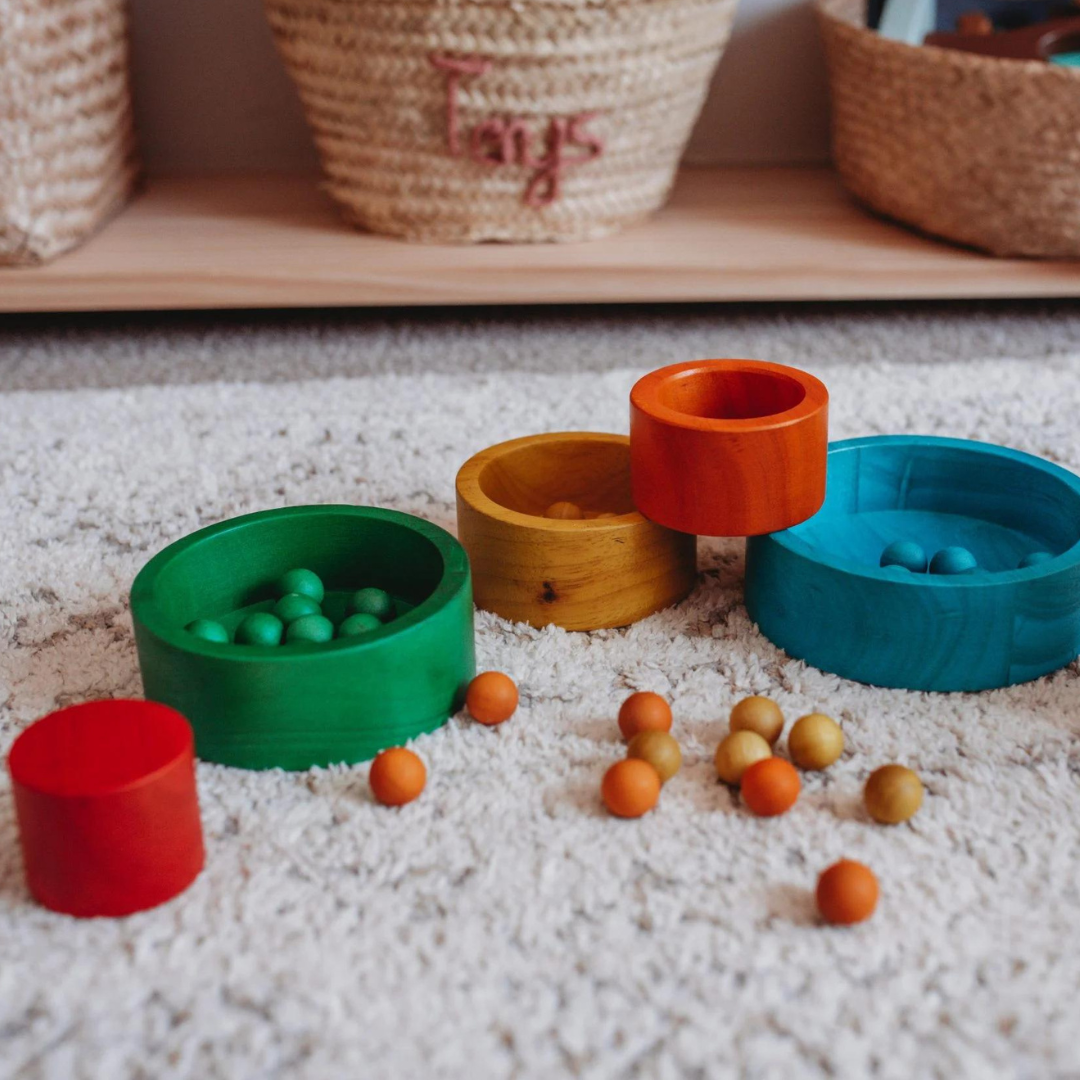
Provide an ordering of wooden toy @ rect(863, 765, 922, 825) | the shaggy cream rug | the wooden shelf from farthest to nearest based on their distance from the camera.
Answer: the wooden shelf < wooden toy @ rect(863, 765, 922, 825) < the shaggy cream rug

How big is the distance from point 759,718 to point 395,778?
23 centimetres

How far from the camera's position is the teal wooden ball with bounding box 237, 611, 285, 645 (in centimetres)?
83

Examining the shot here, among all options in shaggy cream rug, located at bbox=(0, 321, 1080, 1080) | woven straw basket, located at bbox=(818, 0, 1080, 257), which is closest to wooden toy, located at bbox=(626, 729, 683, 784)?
shaggy cream rug, located at bbox=(0, 321, 1080, 1080)

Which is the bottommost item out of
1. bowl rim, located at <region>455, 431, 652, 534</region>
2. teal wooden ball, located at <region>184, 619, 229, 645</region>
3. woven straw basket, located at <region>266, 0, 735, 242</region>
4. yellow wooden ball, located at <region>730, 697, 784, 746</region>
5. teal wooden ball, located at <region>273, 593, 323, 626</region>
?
yellow wooden ball, located at <region>730, 697, 784, 746</region>

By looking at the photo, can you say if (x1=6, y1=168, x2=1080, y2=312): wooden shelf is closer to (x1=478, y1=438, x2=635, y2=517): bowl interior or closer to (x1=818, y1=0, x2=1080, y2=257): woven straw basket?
(x1=818, y1=0, x2=1080, y2=257): woven straw basket

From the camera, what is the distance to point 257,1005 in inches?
24.1

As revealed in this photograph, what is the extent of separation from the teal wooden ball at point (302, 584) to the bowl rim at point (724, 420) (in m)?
0.26

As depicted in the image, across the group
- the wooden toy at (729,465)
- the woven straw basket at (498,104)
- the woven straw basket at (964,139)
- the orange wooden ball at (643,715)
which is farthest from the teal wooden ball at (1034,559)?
the woven straw basket at (498,104)

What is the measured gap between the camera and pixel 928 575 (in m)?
0.82

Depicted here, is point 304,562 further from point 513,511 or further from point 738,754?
point 738,754

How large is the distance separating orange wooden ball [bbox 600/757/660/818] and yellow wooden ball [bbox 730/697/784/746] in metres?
0.08

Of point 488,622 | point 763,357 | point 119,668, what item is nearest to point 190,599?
point 119,668

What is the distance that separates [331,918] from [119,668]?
1.01 feet

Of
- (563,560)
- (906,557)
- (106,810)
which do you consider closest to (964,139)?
(906,557)
